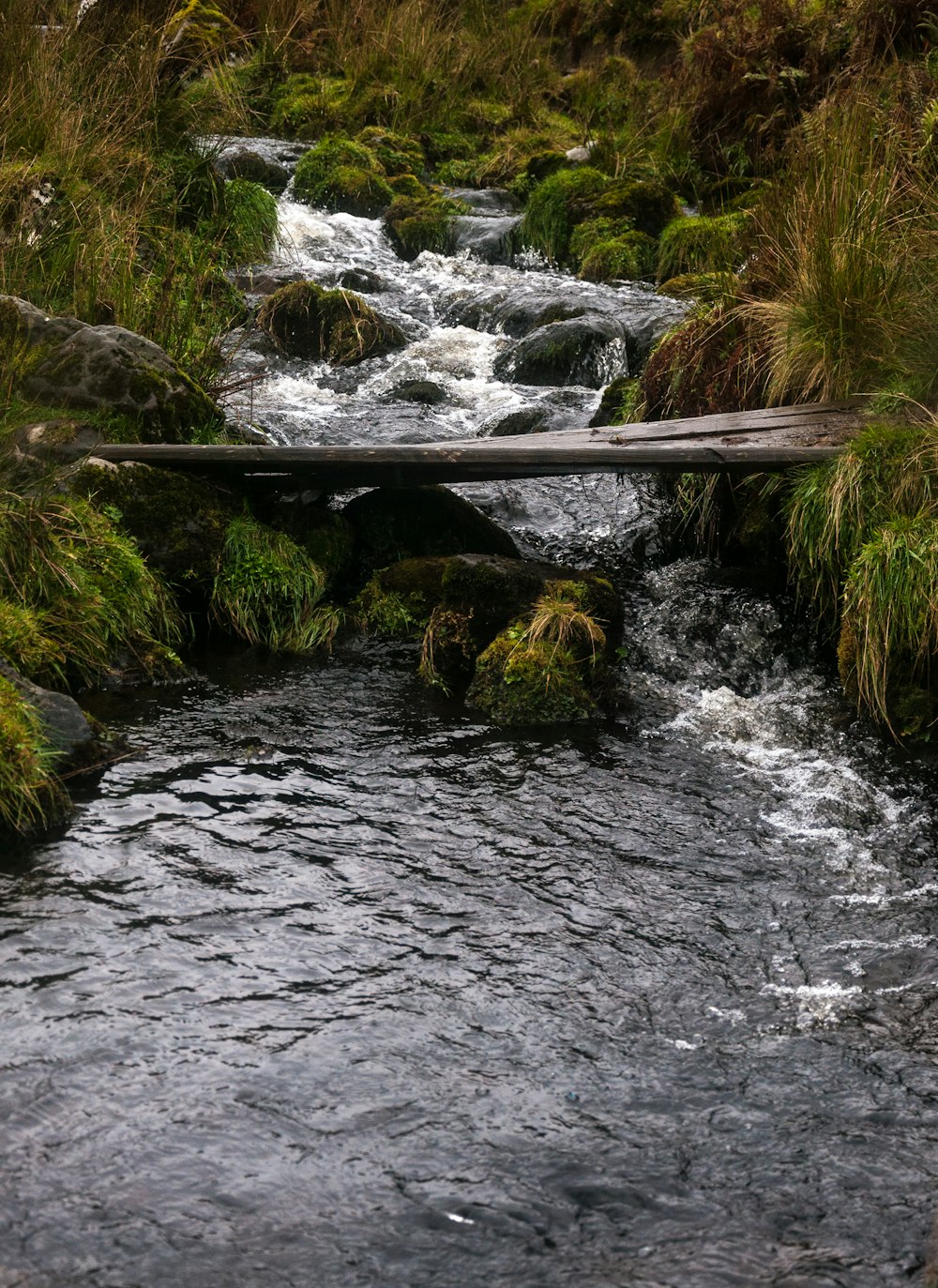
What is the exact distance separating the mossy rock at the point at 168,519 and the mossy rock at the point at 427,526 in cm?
104

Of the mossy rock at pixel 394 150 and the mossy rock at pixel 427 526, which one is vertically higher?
the mossy rock at pixel 394 150

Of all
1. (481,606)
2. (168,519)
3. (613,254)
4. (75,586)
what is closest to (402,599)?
(481,606)

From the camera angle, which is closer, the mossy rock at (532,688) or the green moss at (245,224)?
the mossy rock at (532,688)

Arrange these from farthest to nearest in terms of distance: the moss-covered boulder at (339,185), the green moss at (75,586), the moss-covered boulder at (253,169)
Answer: the moss-covered boulder at (339,185) → the moss-covered boulder at (253,169) → the green moss at (75,586)

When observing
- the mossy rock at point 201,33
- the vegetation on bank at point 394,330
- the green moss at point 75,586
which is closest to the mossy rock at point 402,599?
the vegetation on bank at point 394,330

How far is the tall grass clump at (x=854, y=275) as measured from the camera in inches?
270

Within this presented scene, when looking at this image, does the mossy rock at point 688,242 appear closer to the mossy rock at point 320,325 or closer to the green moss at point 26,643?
the mossy rock at point 320,325

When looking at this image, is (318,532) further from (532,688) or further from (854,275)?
(854,275)

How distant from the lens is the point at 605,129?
15438 millimetres

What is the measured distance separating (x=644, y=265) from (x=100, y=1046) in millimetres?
10484

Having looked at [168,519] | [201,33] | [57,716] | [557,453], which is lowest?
[57,716]

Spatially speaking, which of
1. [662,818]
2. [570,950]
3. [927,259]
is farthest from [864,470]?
[570,950]

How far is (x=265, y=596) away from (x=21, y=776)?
7.79 ft

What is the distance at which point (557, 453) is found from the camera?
686cm
